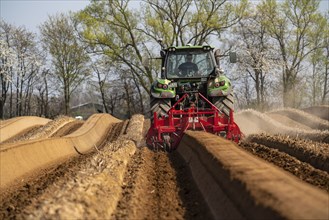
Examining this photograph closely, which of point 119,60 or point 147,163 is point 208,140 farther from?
point 119,60

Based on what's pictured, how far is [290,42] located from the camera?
34469 millimetres

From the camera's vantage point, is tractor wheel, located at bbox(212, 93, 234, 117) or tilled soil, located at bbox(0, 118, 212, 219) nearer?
tilled soil, located at bbox(0, 118, 212, 219)

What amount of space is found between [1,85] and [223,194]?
35.7 m

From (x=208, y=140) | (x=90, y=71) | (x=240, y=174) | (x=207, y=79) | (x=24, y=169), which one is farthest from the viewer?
(x=90, y=71)

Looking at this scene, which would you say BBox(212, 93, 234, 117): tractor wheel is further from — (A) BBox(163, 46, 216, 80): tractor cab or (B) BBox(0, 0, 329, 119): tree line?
(B) BBox(0, 0, 329, 119): tree line

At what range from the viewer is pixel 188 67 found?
10.6 meters

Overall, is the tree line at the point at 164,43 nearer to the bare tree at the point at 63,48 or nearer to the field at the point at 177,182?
the bare tree at the point at 63,48

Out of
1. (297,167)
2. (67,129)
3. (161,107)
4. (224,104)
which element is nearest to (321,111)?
(67,129)

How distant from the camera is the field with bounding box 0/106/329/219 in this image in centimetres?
366

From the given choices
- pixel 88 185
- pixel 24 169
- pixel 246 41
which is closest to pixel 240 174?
pixel 88 185

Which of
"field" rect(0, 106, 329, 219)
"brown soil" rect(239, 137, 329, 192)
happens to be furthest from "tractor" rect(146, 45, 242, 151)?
"brown soil" rect(239, 137, 329, 192)

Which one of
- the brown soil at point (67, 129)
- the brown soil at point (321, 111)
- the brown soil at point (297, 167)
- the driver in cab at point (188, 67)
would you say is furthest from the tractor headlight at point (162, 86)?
the brown soil at point (321, 111)

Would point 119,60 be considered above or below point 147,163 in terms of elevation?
above

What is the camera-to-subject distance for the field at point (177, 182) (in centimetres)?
366
